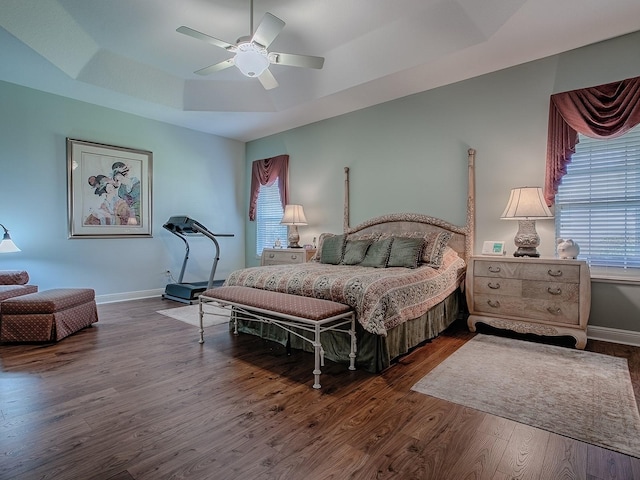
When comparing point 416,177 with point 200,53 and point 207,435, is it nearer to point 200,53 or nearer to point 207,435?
point 200,53

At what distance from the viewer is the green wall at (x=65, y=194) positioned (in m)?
4.54

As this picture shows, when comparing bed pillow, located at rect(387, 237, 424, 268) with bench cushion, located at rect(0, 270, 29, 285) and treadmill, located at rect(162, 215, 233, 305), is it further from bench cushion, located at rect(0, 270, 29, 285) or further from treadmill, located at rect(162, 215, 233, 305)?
bench cushion, located at rect(0, 270, 29, 285)

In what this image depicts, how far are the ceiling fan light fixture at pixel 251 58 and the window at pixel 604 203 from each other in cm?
336

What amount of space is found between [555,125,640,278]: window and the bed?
101 cm

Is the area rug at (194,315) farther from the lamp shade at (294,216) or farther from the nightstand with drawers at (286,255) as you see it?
the lamp shade at (294,216)

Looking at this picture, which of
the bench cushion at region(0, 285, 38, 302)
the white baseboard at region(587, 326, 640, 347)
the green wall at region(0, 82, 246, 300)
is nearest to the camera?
the white baseboard at region(587, 326, 640, 347)

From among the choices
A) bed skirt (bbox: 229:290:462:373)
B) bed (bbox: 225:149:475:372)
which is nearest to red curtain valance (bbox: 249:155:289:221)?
bed (bbox: 225:149:475:372)

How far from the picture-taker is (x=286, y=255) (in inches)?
217

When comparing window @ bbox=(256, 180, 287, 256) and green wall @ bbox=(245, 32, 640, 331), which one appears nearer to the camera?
green wall @ bbox=(245, 32, 640, 331)

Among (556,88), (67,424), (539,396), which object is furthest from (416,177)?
(67,424)

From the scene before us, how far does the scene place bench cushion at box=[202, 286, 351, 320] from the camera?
2.48 m

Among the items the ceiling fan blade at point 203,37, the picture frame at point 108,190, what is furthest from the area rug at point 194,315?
the ceiling fan blade at point 203,37

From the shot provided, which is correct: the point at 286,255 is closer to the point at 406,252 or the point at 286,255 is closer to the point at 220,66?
the point at 406,252

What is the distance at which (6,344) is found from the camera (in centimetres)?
335
